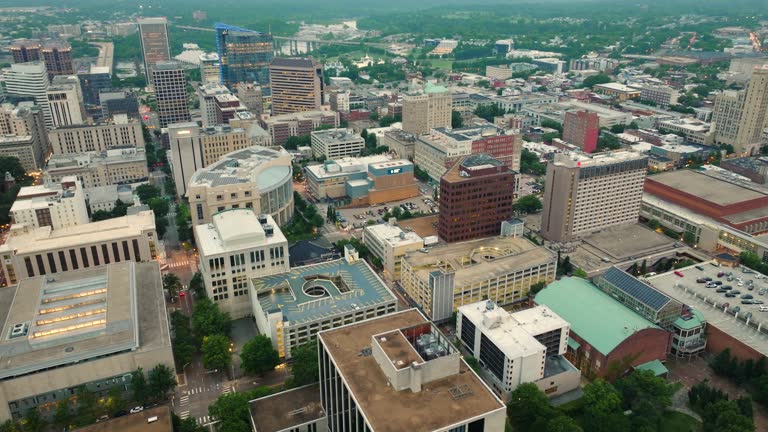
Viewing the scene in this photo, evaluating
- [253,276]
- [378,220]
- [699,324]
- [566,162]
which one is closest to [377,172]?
[378,220]

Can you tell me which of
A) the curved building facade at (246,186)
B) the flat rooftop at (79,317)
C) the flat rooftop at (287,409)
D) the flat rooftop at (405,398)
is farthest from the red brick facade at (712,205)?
the flat rooftop at (79,317)

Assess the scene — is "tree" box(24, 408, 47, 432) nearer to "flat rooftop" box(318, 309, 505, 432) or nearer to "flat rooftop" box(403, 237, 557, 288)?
"flat rooftop" box(318, 309, 505, 432)

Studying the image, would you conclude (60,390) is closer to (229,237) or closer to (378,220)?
(229,237)

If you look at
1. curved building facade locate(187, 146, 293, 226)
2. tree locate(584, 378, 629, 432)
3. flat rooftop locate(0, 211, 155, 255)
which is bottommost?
tree locate(584, 378, 629, 432)

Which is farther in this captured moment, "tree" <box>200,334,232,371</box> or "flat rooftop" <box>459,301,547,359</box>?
"tree" <box>200,334,232,371</box>

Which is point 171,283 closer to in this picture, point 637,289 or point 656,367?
point 637,289

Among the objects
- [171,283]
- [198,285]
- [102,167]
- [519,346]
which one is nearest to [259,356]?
[198,285]

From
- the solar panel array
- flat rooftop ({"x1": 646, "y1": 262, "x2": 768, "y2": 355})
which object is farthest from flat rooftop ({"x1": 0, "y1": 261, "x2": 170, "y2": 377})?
flat rooftop ({"x1": 646, "y1": 262, "x2": 768, "y2": 355})

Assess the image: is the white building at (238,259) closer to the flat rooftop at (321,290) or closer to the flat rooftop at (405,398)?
the flat rooftop at (321,290)
